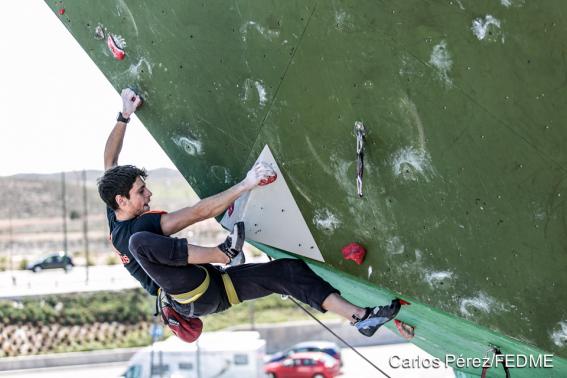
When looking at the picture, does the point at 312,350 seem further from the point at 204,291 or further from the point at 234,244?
the point at 234,244

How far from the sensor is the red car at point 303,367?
58.7ft

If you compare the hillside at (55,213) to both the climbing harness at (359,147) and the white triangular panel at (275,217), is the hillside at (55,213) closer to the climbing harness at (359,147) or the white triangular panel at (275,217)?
the white triangular panel at (275,217)

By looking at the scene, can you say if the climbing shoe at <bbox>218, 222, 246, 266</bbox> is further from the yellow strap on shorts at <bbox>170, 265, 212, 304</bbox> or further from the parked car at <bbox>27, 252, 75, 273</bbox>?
the parked car at <bbox>27, 252, 75, 273</bbox>

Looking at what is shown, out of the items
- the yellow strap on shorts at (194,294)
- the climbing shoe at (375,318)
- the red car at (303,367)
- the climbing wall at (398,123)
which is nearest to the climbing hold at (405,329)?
the climbing wall at (398,123)

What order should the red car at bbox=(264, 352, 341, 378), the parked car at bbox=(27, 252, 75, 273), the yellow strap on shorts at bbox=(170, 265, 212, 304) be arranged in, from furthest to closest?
the parked car at bbox=(27, 252, 75, 273) → the red car at bbox=(264, 352, 341, 378) → the yellow strap on shorts at bbox=(170, 265, 212, 304)

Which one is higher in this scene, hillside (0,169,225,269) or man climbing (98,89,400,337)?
hillside (0,169,225,269)

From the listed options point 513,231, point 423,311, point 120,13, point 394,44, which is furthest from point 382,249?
point 120,13

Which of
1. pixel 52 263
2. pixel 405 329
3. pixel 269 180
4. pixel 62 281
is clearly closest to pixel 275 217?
pixel 269 180

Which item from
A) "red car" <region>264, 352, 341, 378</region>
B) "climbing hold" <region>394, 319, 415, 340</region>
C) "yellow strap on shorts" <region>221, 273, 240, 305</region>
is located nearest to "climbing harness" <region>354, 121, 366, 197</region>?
"yellow strap on shorts" <region>221, 273, 240, 305</region>

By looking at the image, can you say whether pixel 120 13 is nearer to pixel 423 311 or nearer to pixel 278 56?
pixel 278 56

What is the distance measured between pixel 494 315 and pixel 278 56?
1.42 m

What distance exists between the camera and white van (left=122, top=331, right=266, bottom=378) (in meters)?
14.5

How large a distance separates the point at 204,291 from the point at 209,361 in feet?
36.8

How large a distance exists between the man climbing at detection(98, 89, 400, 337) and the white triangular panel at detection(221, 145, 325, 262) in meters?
0.11
